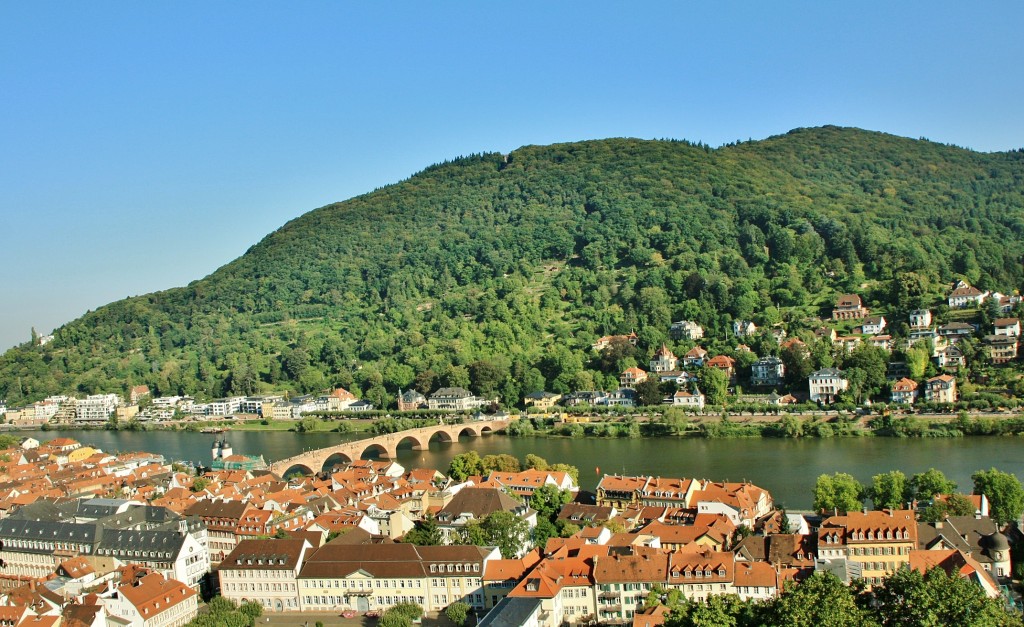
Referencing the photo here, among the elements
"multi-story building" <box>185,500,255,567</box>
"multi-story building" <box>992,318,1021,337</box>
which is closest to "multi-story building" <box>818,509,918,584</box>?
"multi-story building" <box>185,500,255,567</box>

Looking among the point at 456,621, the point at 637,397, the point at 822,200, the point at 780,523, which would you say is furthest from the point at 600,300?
the point at 456,621

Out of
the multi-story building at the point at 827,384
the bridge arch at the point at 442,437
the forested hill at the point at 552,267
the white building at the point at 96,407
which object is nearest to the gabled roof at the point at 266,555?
the bridge arch at the point at 442,437

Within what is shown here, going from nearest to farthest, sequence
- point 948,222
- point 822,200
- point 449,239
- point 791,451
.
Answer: point 791,451 → point 948,222 → point 822,200 → point 449,239

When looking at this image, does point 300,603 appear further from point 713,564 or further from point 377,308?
point 377,308

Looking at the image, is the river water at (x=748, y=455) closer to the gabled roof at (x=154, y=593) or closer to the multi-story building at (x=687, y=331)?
the gabled roof at (x=154, y=593)

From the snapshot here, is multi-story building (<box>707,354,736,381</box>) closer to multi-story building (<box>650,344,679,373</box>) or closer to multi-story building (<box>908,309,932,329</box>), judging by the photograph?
multi-story building (<box>650,344,679,373</box>)

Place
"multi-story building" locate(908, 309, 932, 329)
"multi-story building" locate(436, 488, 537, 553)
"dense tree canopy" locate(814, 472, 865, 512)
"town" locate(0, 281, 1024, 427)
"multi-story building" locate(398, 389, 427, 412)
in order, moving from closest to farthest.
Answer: "dense tree canopy" locate(814, 472, 865, 512) < "multi-story building" locate(436, 488, 537, 553) < "town" locate(0, 281, 1024, 427) < "multi-story building" locate(908, 309, 932, 329) < "multi-story building" locate(398, 389, 427, 412)

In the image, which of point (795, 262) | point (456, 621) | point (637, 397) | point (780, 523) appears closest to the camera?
point (456, 621)
